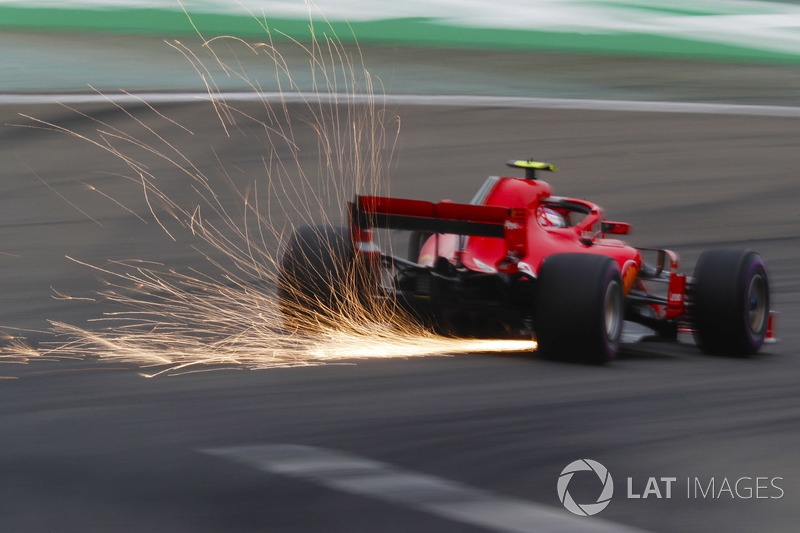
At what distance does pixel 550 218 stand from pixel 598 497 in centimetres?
384

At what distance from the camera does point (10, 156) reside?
16781 mm

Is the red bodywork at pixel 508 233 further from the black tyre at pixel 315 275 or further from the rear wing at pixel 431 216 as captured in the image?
the black tyre at pixel 315 275

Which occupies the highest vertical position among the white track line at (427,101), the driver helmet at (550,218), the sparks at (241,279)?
the white track line at (427,101)

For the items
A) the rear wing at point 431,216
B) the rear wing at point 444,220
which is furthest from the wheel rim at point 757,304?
the rear wing at point 431,216

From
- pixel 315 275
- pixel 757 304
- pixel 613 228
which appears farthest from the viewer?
pixel 613 228

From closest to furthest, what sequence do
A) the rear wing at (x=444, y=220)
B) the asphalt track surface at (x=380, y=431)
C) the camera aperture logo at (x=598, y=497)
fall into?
1. the asphalt track surface at (x=380, y=431)
2. the camera aperture logo at (x=598, y=497)
3. the rear wing at (x=444, y=220)

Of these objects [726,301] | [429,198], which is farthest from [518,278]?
[429,198]

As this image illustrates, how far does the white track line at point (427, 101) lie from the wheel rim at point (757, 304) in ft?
39.6

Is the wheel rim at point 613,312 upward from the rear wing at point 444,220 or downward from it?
downward

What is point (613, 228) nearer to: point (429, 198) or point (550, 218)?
point (550, 218)

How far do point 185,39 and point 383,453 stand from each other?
20825 millimetres

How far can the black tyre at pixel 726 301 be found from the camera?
8102mm

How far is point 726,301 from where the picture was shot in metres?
8.11

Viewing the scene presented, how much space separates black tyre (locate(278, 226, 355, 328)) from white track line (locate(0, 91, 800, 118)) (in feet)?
38.5
